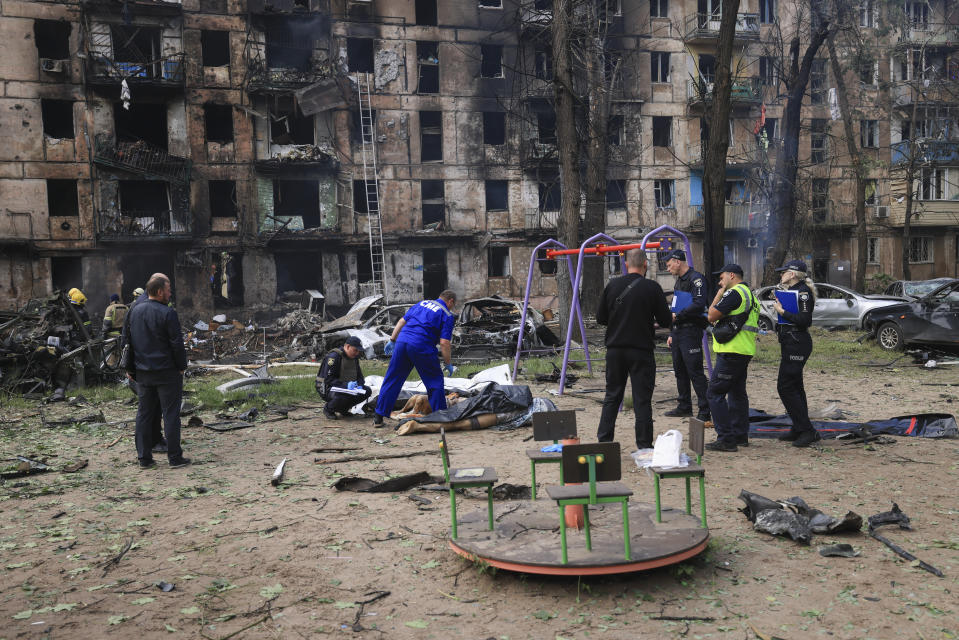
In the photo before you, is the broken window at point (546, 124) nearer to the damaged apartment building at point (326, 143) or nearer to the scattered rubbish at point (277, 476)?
the damaged apartment building at point (326, 143)

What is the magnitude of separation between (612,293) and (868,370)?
8736 millimetres

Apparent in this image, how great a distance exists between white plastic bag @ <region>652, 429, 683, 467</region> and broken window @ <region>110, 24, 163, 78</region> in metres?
30.8

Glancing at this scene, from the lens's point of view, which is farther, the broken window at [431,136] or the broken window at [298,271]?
the broken window at [431,136]

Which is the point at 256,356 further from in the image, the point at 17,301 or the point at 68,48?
the point at 68,48

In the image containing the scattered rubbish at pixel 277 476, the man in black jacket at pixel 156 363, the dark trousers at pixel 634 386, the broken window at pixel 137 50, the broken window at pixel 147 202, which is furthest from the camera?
the broken window at pixel 147 202

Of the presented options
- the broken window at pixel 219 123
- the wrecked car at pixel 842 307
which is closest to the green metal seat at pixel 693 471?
the wrecked car at pixel 842 307

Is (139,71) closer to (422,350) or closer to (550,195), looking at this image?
(550,195)

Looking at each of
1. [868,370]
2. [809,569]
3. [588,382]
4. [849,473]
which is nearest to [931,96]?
[868,370]

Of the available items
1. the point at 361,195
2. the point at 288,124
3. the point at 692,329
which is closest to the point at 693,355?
the point at 692,329

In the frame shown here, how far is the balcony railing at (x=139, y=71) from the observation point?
1153 inches

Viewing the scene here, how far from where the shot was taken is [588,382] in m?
13.3

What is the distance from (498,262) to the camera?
3559 centimetres

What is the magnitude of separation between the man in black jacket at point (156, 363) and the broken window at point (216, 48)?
1070 inches

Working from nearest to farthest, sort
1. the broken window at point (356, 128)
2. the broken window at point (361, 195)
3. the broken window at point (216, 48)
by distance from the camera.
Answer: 1. the broken window at point (216, 48)
2. the broken window at point (356, 128)
3. the broken window at point (361, 195)
